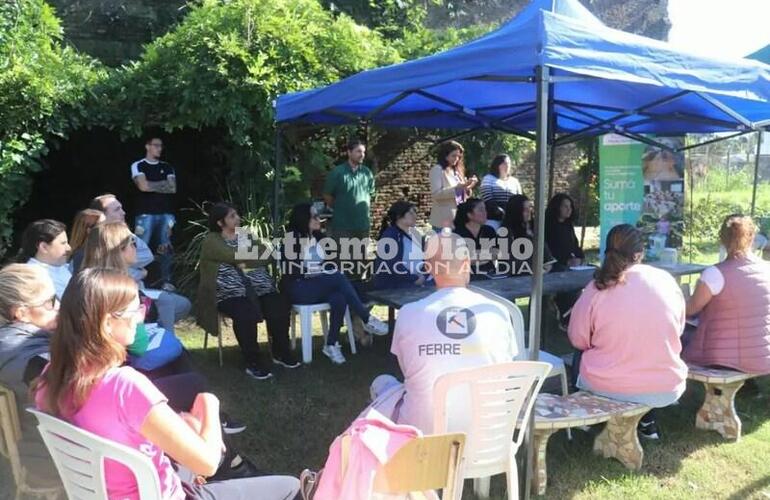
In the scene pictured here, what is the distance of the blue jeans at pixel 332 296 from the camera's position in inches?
191

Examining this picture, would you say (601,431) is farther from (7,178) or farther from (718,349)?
(7,178)

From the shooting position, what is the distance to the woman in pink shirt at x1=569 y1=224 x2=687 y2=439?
306cm

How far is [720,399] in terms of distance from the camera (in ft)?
11.7

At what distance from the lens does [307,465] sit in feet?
10.7

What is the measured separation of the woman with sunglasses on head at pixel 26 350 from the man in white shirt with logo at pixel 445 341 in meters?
1.28

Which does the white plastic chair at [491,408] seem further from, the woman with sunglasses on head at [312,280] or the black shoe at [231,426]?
the woman with sunglasses on head at [312,280]

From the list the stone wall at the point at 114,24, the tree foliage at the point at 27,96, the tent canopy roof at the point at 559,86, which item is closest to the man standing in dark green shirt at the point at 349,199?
the tent canopy roof at the point at 559,86

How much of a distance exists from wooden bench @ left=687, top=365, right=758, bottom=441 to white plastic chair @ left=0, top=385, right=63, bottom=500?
3.20 metres

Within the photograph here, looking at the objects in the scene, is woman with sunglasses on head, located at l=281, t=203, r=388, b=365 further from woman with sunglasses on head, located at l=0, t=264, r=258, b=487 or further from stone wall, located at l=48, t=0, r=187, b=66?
stone wall, located at l=48, t=0, r=187, b=66

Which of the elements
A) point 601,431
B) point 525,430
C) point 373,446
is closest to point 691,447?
point 601,431

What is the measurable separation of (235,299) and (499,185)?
3.26m

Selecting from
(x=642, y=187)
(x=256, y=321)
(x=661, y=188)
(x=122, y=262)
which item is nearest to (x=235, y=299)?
(x=256, y=321)

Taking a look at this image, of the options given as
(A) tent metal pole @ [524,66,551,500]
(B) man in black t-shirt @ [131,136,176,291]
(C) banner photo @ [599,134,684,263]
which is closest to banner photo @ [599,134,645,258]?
(C) banner photo @ [599,134,684,263]

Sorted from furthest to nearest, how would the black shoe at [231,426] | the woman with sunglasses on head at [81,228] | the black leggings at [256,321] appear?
1. the black leggings at [256,321]
2. the woman with sunglasses on head at [81,228]
3. the black shoe at [231,426]
